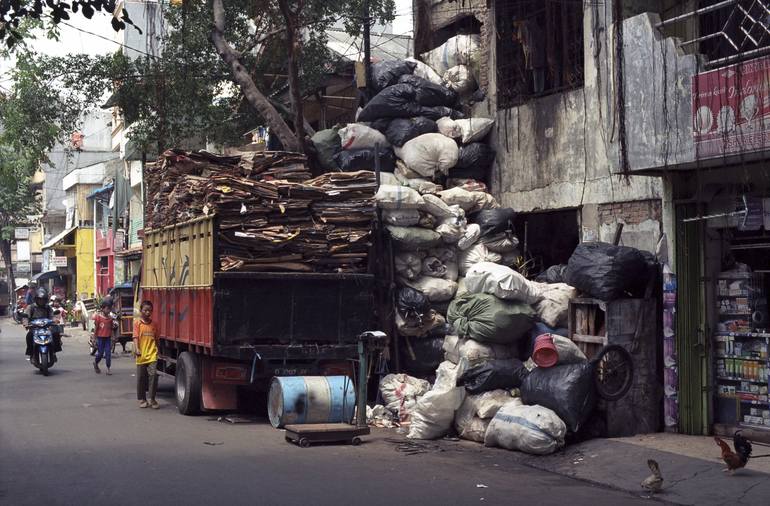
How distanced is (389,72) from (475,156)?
2298 millimetres

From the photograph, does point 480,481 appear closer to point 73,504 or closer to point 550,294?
point 73,504

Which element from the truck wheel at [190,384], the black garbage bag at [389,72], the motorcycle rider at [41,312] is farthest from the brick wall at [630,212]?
the motorcycle rider at [41,312]

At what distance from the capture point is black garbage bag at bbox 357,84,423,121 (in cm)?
1622

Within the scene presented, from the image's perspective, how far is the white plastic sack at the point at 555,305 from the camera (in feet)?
40.7

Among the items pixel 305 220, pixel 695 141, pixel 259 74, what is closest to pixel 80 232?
pixel 259 74

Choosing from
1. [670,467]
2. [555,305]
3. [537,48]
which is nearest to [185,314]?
[555,305]

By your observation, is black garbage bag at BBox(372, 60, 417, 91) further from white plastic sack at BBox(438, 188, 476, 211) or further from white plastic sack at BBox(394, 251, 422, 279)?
white plastic sack at BBox(394, 251, 422, 279)

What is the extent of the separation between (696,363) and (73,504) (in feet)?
22.5

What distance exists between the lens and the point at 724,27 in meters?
10.1

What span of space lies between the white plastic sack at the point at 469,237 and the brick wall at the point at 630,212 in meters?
1.83

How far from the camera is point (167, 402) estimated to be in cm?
1534

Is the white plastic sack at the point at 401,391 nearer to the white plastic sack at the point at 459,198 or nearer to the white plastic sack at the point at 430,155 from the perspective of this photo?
the white plastic sack at the point at 459,198

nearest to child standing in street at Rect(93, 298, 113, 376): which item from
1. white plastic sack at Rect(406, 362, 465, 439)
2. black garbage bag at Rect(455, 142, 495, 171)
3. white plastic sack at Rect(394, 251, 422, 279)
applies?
black garbage bag at Rect(455, 142, 495, 171)

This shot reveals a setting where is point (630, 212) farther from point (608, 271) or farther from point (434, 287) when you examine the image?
point (434, 287)
